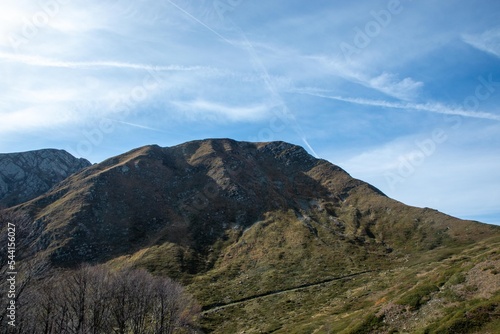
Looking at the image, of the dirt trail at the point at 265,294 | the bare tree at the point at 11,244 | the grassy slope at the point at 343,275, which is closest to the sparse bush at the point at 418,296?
the grassy slope at the point at 343,275

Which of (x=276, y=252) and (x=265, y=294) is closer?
(x=265, y=294)

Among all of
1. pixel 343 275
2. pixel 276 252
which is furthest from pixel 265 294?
pixel 276 252

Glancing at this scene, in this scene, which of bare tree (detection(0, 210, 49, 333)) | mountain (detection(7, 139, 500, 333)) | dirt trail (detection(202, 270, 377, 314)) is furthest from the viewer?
dirt trail (detection(202, 270, 377, 314))

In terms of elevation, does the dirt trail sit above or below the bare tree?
below

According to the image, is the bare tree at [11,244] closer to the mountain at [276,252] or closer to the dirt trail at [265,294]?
the mountain at [276,252]

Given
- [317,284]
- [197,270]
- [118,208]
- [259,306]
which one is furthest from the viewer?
[118,208]

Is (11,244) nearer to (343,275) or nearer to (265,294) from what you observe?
(265,294)

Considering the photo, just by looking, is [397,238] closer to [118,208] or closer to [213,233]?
[213,233]

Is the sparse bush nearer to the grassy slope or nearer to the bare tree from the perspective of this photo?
the grassy slope

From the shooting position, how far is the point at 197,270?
14625 centimetres

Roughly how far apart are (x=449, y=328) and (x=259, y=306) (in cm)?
8072

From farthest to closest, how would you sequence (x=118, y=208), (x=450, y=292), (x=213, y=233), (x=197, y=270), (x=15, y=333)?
(x=118, y=208)
(x=213, y=233)
(x=197, y=270)
(x=15, y=333)
(x=450, y=292)

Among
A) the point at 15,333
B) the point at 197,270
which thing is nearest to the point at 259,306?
the point at 197,270

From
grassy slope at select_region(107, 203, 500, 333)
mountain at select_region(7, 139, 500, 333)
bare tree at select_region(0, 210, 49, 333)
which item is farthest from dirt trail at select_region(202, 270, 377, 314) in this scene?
bare tree at select_region(0, 210, 49, 333)
